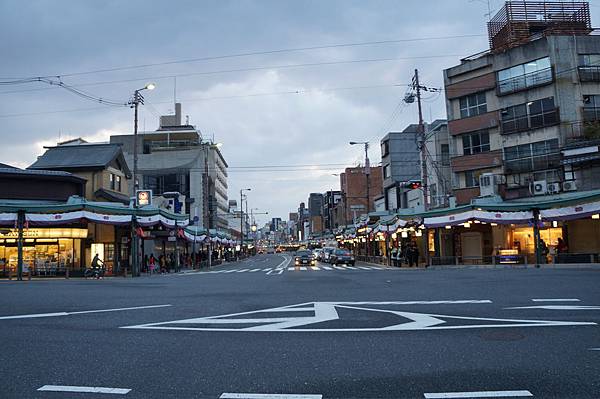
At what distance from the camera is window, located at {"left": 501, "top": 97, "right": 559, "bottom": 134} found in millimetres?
37750

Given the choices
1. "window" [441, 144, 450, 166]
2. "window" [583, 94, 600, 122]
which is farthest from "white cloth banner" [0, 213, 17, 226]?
"window" [583, 94, 600, 122]

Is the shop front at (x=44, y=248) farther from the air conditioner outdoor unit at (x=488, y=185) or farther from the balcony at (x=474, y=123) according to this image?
the balcony at (x=474, y=123)

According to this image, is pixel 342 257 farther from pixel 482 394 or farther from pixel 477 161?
pixel 482 394

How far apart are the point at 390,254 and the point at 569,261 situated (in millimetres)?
15983

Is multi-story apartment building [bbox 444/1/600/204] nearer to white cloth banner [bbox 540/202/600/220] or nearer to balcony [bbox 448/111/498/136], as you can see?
balcony [bbox 448/111/498/136]

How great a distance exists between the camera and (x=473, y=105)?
142 feet

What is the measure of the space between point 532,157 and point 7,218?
39.6 m

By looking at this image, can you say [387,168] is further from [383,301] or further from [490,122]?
[383,301]

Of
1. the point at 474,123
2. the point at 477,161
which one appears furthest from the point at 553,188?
the point at 474,123

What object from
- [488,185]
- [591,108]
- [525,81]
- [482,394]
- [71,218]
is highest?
[525,81]

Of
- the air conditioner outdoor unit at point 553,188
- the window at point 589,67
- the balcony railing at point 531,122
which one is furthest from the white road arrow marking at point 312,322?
the window at point 589,67

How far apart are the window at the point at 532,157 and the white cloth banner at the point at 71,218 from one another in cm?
3185

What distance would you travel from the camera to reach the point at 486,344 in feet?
24.9

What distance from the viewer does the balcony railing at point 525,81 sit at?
38.0m
